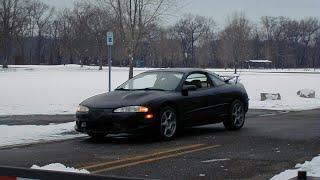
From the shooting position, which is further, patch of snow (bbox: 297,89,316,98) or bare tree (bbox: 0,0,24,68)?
bare tree (bbox: 0,0,24,68)

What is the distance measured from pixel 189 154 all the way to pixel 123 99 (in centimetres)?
202

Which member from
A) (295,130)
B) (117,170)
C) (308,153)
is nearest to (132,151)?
(117,170)

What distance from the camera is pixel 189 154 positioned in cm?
956

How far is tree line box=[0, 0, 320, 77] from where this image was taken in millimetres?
90500

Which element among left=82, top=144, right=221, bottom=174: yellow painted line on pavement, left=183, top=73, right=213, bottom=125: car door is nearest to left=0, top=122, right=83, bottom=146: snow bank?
left=183, top=73, right=213, bottom=125: car door

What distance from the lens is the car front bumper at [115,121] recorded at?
10750mm

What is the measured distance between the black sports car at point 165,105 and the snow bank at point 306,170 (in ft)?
11.1

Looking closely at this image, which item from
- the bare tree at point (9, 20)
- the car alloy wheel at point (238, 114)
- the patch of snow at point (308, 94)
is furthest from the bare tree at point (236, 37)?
the car alloy wheel at point (238, 114)

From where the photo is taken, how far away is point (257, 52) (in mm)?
136250

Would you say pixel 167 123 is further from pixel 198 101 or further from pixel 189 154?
pixel 189 154

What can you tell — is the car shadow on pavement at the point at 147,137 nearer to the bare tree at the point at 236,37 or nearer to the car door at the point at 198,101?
the car door at the point at 198,101

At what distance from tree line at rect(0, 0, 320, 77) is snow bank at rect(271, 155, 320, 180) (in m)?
69.2

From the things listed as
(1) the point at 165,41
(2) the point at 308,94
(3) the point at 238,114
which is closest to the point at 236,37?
(1) the point at 165,41

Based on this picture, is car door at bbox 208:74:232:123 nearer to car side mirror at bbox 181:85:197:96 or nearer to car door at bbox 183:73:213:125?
car door at bbox 183:73:213:125
